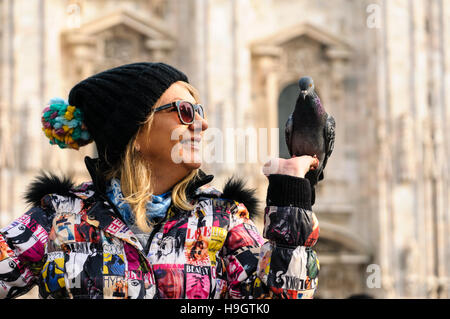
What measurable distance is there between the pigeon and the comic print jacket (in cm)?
11

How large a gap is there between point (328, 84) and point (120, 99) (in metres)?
13.6

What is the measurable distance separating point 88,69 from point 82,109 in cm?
1239

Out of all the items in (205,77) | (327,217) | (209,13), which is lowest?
(327,217)

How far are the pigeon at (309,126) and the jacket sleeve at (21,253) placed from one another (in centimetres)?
86

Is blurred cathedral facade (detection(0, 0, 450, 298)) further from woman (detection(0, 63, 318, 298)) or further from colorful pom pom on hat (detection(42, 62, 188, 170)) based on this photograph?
woman (detection(0, 63, 318, 298))

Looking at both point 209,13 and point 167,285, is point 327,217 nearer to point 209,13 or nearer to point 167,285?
point 209,13

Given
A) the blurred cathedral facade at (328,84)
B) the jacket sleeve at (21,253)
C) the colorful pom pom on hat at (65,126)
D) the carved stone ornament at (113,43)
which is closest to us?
the jacket sleeve at (21,253)

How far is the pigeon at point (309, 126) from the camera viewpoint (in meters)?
2.25

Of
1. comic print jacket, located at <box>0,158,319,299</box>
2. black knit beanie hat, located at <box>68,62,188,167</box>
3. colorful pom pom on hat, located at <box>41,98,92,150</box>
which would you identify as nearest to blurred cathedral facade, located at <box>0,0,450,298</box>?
colorful pom pom on hat, located at <box>41,98,92,150</box>

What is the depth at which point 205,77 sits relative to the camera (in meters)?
14.5

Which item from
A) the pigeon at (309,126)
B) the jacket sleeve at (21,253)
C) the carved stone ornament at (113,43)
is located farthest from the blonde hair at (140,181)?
the carved stone ornament at (113,43)

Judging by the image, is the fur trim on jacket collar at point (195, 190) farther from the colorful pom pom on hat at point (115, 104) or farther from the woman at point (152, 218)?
the colorful pom pom on hat at point (115, 104)
